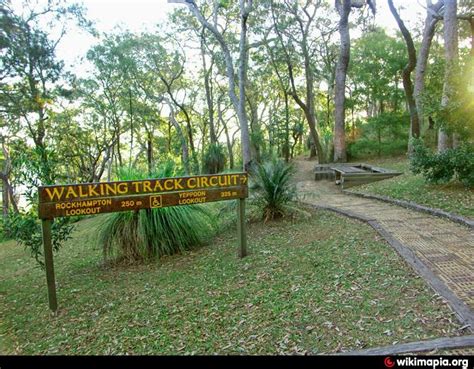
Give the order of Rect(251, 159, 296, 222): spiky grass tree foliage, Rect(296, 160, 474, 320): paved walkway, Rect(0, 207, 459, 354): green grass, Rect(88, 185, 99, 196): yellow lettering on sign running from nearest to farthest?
1. Rect(0, 207, 459, 354): green grass
2. Rect(296, 160, 474, 320): paved walkway
3. Rect(88, 185, 99, 196): yellow lettering on sign
4. Rect(251, 159, 296, 222): spiky grass tree foliage

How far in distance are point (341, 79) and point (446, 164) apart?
7.04 m

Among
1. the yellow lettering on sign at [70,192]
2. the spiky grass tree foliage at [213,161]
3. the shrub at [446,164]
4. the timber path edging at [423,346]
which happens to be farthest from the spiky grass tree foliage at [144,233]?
the spiky grass tree foliage at [213,161]

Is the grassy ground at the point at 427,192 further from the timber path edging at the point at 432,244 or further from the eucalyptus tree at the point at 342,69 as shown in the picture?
the eucalyptus tree at the point at 342,69

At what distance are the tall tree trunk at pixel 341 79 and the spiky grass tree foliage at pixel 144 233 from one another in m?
9.29

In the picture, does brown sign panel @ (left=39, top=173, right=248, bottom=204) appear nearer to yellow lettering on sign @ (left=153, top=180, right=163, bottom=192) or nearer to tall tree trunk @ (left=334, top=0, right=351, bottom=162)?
yellow lettering on sign @ (left=153, top=180, right=163, bottom=192)

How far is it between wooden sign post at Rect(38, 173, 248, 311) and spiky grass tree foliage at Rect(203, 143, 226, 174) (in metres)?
9.93

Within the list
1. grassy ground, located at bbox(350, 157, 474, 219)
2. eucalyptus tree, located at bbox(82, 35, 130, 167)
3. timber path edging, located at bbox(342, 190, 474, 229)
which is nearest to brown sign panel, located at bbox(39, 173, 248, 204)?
timber path edging, located at bbox(342, 190, 474, 229)

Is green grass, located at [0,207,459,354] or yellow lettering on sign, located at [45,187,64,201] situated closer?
green grass, located at [0,207,459,354]

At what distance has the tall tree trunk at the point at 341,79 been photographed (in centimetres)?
1138

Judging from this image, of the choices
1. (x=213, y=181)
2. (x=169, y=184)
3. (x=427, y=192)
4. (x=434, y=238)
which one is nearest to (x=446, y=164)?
(x=427, y=192)

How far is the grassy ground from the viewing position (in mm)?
5074

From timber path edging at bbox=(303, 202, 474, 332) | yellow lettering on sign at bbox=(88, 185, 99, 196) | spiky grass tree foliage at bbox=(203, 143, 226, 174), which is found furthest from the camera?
spiky grass tree foliage at bbox=(203, 143, 226, 174)
